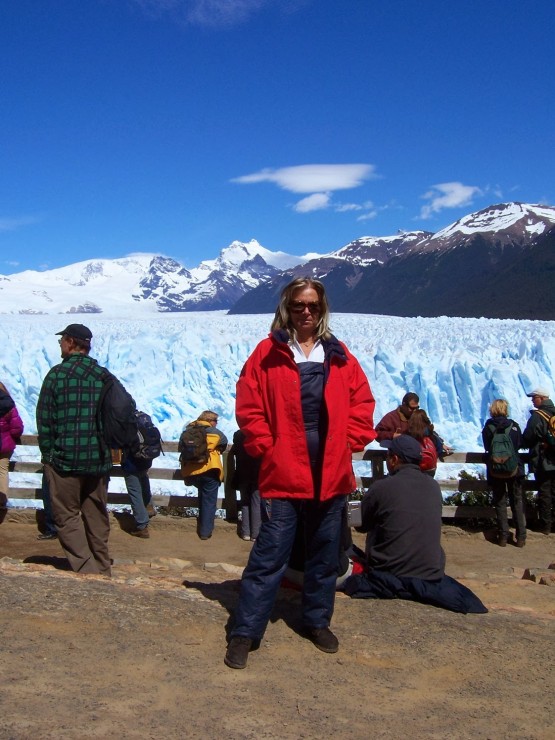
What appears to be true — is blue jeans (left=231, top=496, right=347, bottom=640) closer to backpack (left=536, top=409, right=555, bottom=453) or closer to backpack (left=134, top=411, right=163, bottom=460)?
backpack (left=134, top=411, right=163, bottom=460)

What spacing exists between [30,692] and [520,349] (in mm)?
15541

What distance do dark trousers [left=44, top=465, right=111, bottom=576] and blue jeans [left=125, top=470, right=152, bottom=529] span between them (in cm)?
193

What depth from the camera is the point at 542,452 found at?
269 inches

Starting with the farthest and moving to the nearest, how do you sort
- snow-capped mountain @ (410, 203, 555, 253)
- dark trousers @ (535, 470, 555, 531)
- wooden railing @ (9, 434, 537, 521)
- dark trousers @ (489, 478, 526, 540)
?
1. snow-capped mountain @ (410, 203, 555, 253)
2. wooden railing @ (9, 434, 537, 521)
3. dark trousers @ (535, 470, 555, 531)
4. dark trousers @ (489, 478, 526, 540)

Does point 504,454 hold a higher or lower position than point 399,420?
lower

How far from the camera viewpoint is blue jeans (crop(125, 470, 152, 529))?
6594mm

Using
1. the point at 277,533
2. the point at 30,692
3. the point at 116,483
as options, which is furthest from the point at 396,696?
the point at 116,483

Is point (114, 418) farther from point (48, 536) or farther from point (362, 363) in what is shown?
point (362, 363)

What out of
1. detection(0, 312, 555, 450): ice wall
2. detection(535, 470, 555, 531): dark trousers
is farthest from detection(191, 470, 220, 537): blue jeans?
detection(0, 312, 555, 450): ice wall

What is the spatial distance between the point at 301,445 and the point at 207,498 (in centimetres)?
371

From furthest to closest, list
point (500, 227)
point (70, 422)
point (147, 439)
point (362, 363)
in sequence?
point (500, 227)
point (362, 363)
point (147, 439)
point (70, 422)

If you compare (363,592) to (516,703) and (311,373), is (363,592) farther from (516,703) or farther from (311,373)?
(311,373)

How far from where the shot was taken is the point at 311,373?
3.32 m

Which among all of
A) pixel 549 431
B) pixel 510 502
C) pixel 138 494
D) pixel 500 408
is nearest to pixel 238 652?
pixel 138 494
